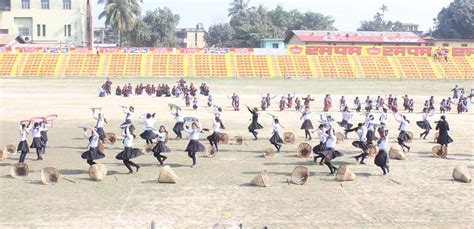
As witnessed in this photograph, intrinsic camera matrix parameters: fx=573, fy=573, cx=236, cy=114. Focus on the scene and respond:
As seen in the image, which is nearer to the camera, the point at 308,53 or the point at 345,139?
the point at 345,139

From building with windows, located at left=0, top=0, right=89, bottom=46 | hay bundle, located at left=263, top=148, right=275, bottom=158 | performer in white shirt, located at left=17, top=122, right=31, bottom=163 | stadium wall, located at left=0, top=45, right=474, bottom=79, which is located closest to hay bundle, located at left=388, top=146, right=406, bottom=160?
A: hay bundle, located at left=263, top=148, right=275, bottom=158

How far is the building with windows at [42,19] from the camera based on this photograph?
3209 inches

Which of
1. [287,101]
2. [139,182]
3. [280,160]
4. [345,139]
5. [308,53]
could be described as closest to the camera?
[139,182]

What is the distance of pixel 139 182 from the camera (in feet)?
54.7

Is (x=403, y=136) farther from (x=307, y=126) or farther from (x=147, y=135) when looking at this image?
(x=147, y=135)

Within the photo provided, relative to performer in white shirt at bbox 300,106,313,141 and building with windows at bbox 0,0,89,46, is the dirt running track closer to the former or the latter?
performer in white shirt at bbox 300,106,313,141

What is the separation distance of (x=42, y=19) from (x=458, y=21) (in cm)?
6832

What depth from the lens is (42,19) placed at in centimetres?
8194

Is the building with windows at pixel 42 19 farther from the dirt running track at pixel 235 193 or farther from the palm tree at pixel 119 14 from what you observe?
the dirt running track at pixel 235 193

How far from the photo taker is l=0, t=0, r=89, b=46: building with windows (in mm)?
81500

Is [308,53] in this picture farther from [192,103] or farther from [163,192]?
[163,192]

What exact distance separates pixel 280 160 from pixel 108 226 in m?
9.16

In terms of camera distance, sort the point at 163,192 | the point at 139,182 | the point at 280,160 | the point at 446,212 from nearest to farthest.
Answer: the point at 446,212, the point at 163,192, the point at 139,182, the point at 280,160

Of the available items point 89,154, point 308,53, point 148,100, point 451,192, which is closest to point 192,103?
point 148,100
